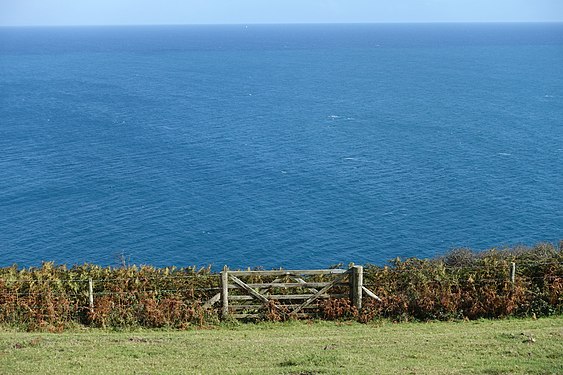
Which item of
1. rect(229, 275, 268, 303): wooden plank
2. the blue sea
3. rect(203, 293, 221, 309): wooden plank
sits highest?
rect(229, 275, 268, 303): wooden plank

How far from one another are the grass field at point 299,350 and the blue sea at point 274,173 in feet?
108

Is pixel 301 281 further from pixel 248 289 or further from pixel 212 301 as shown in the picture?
pixel 212 301

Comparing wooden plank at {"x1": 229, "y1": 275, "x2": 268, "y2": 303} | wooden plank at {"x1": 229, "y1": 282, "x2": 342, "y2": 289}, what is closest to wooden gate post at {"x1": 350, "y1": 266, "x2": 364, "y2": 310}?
wooden plank at {"x1": 229, "y1": 282, "x2": 342, "y2": 289}

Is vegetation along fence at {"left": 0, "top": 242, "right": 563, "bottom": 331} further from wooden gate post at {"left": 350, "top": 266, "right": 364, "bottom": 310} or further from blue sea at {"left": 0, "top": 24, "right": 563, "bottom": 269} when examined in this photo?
blue sea at {"left": 0, "top": 24, "right": 563, "bottom": 269}

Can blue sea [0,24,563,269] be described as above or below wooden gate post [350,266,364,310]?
below

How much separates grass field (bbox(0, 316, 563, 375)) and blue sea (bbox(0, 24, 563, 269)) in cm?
3284

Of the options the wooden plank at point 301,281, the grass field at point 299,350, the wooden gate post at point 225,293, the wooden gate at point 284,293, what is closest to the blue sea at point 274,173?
the wooden plank at point 301,281

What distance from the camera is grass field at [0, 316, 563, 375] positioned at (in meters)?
16.1

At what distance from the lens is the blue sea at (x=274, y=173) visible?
191ft

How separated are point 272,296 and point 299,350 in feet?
14.6

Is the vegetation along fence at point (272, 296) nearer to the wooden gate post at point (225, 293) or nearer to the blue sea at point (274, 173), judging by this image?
the wooden gate post at point (225, 293)

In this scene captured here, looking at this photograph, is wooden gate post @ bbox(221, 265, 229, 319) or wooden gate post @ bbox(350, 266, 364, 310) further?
wooden gate post @ bbox(350, 266, 364, 310)

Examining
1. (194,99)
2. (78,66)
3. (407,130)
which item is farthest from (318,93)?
(78,66)

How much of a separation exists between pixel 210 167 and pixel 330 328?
6172cm
